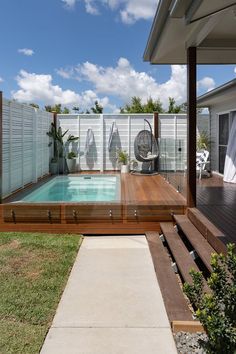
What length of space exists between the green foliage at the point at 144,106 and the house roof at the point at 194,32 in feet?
71.8

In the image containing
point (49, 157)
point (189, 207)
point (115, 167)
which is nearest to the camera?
point (189, 207)

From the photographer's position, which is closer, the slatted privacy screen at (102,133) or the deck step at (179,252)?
the deck step at (179,252)

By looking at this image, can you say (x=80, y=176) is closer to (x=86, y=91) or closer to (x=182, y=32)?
(x=182, y=32)

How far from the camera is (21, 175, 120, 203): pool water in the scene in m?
8.06

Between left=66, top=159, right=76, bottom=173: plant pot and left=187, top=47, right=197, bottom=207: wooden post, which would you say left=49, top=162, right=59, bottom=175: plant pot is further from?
left=187, top=47, right=197, bottom=207: wooden post

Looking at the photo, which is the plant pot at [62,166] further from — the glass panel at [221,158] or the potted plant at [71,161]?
the glass panel at [221,158]

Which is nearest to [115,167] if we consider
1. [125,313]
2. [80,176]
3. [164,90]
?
[80,176]

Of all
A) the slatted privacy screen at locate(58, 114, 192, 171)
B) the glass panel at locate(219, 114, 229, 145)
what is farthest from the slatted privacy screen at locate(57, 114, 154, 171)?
the glass panel at locate(219, 114, 229, 145)

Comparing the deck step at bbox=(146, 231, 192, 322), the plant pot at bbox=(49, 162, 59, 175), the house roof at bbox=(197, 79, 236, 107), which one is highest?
the house roof at bbox=(197, 79, 236, 107)

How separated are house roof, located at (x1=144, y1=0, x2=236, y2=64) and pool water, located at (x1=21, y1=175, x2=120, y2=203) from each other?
3.04 meters

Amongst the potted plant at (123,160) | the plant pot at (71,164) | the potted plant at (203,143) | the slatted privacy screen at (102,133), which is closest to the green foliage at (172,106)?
the slatted privacy screen at (102,133)

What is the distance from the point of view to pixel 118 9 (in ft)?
55.4

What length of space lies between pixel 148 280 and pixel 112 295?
2.13ft

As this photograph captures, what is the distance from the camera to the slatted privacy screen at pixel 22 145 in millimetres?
8453
